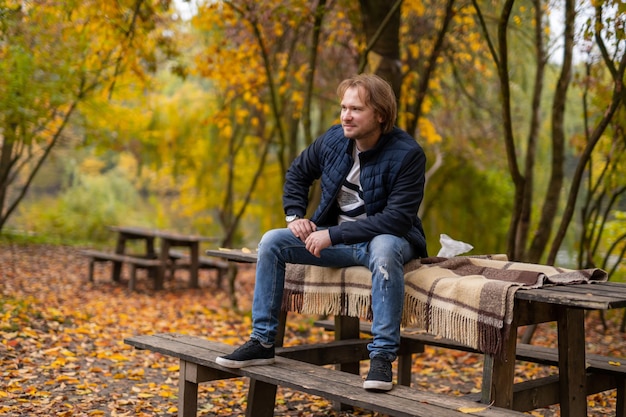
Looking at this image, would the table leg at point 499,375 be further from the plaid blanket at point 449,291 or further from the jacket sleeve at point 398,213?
the jacket sleeve at point 398,213

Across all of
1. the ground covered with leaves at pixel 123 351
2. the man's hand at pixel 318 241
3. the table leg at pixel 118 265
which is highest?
the man's hand at pixel 318 241

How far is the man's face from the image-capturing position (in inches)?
149

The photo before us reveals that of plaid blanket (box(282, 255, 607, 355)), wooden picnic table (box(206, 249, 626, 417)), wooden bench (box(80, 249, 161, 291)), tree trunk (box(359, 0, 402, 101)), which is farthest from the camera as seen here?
wooden bench (box(80, 249, 161, 291))

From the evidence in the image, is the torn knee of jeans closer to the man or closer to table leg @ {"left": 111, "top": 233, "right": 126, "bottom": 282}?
the man

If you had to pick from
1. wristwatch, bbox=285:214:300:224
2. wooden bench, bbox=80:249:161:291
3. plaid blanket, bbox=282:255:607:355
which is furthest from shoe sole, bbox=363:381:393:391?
wooden bench, bbox=80:249:161:291

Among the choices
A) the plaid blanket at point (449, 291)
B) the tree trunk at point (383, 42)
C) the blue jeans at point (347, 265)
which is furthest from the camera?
the tree trunk at point (383, 42)

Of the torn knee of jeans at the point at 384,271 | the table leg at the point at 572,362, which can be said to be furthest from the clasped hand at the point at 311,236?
the table leg at the point at 572,362

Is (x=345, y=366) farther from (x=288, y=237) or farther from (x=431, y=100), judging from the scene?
(x=431, y=100)

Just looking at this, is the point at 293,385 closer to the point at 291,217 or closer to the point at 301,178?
the point at 291,217

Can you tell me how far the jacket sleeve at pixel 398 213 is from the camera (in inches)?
143

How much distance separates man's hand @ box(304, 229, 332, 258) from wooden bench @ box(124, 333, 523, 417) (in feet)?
1.93

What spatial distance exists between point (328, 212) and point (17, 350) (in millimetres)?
3288

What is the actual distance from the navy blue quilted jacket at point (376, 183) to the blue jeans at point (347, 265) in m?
0.08

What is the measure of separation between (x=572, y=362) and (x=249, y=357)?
1.57 m
